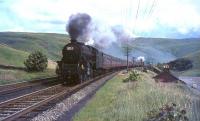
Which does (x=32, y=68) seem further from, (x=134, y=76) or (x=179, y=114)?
(x=179, y=114)

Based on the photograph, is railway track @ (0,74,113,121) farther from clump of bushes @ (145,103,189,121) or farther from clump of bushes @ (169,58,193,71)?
clump of bushes @ (169,58,193,71)

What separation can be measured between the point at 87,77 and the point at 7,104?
20.7 metres

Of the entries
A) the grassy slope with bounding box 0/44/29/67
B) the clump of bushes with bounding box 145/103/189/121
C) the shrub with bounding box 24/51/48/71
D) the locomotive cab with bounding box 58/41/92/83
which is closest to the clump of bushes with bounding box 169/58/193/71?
the grassy slope with bounding box 0/44/29/67

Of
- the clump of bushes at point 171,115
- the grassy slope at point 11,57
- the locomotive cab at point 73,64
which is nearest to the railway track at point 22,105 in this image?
the clump of bushes at point 171,115

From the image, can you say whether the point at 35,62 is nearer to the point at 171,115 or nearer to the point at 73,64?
the point at 73,64

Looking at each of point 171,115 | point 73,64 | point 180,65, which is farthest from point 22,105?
point 180,65

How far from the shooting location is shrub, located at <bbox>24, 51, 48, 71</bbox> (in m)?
57.1

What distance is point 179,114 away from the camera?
1277 cm

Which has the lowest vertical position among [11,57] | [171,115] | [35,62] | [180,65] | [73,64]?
[171,115]

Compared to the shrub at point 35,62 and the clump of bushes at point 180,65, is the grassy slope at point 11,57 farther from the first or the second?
the clump of bushes at point 180,65

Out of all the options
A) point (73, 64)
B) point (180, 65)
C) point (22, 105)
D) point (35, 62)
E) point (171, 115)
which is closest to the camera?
point (171, 115)

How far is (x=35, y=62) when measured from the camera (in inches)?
2256

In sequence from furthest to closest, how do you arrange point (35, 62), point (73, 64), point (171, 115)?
1. point (35, 62)
2. point (73, 64)
3. point (171, 115)

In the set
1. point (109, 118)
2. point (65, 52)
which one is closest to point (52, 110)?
point (109, 118)
